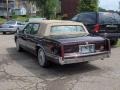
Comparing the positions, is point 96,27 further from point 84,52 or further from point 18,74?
point 18,74

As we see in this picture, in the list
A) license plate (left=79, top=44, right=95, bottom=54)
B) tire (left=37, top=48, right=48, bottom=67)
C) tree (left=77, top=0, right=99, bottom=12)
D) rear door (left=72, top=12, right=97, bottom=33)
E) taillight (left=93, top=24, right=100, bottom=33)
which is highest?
tree (left=77, top=0, right=99, bottom=12)

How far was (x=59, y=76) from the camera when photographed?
7309 mm

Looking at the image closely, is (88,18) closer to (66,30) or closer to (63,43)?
(66,30)

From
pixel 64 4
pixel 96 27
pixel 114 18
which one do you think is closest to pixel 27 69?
pixel 96 27

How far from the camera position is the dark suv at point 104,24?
38.0 ft

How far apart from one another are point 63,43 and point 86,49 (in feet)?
2.61

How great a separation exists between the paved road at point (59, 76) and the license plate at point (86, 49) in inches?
22.4

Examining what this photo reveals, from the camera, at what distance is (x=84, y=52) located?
7.72 meters

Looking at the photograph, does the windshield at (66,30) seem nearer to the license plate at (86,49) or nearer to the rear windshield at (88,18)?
the license plate at (86,49)

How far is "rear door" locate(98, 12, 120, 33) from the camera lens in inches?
458

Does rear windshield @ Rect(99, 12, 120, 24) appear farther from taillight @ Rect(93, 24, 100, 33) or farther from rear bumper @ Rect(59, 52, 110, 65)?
rear bumper @ Rect(59, 52, 110, 65)

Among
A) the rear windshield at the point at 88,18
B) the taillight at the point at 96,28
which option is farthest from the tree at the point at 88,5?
the taillight at the point at 96,28

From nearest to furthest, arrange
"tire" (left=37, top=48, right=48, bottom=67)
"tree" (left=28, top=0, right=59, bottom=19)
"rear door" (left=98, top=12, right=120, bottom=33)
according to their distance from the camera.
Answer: "tire" (left=37, top=48, right=48, bottom=67)
"rear door" (left=98, top=12, right=120, bottom=33)
"tree" (left=28, top=0, right=59, bottom=19)

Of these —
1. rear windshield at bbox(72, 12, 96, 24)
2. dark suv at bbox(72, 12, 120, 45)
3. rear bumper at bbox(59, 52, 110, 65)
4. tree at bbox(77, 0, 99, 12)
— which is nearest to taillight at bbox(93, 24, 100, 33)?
dark suv at bbox(72, 12, 120, 45)
